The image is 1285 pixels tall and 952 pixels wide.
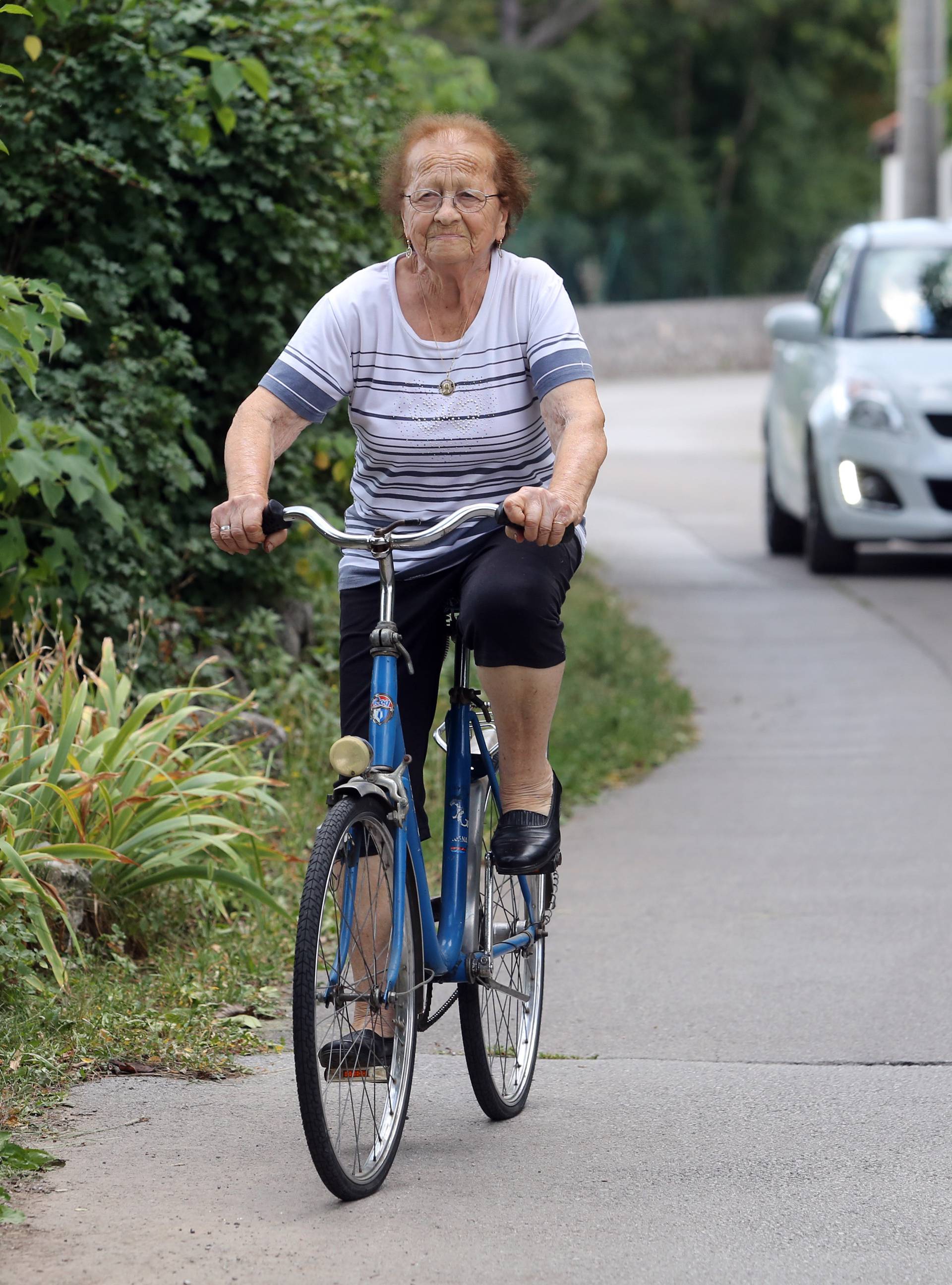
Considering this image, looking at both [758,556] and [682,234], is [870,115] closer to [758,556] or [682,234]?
[682,234]

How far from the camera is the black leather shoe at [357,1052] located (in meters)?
3.79

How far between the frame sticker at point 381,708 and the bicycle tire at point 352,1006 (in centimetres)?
16

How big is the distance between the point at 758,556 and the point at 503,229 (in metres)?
9.84

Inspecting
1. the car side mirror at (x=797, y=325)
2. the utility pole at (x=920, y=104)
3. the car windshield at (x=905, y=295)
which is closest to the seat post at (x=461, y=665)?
the car side mirror at (x=797, y=325)

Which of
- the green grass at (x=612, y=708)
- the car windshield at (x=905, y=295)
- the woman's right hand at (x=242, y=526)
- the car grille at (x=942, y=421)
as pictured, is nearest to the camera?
Result: the woman's right hand at (x=242, y=526)

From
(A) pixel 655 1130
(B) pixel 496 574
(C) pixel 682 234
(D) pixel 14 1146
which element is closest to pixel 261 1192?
(D) pixel 14 1146

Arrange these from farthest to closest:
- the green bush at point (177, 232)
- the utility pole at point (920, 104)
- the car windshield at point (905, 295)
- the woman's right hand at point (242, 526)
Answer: the utility pole at point (920, 104)
the car windshield at point (905, 295)
the green bush at point (177, 232)
the woman's right hand at point (242, 526)

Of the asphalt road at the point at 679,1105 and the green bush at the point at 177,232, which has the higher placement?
the green bush at the point at 177,232

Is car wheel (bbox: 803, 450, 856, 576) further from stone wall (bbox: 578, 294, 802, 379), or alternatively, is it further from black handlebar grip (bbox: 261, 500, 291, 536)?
stone wall (bbox: 578, 294, 802, 379)

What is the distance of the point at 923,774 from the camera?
8.01 metres

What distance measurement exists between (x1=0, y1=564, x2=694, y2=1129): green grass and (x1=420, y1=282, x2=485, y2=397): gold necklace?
1.61 meters

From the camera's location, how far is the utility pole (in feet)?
57.6

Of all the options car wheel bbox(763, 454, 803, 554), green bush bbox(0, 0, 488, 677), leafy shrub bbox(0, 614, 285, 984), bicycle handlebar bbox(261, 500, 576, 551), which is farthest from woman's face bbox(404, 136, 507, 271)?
car wheel bbox(763, 454, 803, 554)

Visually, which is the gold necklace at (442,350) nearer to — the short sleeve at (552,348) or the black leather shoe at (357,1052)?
the short sleeve at (552,348)
